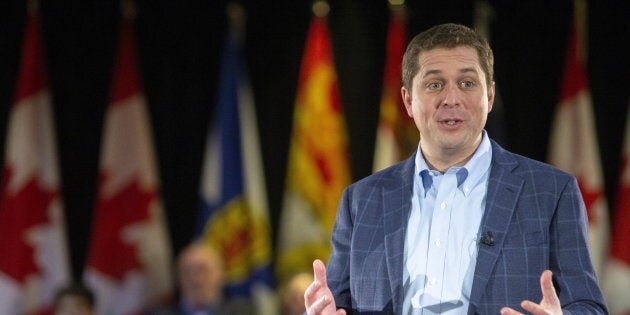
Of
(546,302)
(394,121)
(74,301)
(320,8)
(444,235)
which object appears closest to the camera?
→ (546,302)

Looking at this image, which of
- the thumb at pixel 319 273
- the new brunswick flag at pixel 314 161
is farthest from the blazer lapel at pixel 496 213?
the new brunswick flag at pixel 314 161

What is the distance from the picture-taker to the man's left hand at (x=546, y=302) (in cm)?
197

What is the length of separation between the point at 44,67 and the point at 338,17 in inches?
77.0

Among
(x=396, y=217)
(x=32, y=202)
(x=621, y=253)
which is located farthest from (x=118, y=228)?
(x=396, y=217)

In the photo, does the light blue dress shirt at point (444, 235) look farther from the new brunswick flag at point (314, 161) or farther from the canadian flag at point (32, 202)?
the canadian flag at point (32, 202)

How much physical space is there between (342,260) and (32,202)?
4.18 m

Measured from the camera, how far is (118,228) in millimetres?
6254

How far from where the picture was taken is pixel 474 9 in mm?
6406

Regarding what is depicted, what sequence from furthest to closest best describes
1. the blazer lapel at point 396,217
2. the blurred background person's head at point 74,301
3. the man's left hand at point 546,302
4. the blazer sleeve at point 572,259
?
the blurred background person's head at point 74,301
the blazer lapel at point 396,217
the blazer sleeve at point 572,259
the man's left hand at point 546,302

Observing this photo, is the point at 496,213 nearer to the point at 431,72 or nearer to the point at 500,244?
the point at 500,244

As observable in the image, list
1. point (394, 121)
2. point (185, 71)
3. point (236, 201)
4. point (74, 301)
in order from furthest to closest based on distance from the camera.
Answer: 1. point (185, 71)
2. point (236, 201)
3. point (394, 121)
4. point (74, 301)

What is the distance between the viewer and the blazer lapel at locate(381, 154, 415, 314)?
7.36 ft

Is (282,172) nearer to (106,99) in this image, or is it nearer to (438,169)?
(106,99)

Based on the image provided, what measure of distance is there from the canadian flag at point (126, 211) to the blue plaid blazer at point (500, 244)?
13.2 feet
